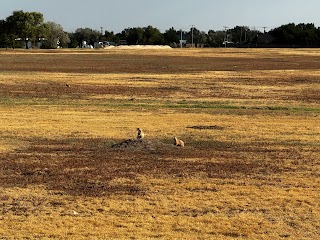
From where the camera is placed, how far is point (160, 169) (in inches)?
619

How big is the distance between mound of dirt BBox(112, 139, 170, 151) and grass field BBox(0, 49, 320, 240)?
3.6 inches

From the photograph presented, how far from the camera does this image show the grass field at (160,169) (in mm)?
11047

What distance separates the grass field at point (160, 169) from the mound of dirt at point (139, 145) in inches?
3.6

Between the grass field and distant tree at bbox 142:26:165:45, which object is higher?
distant tree at bbox 142:26:165:45

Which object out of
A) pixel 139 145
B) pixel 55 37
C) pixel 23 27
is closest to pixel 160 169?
pixel 139 145

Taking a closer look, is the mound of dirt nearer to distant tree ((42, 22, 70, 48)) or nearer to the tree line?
the tree line

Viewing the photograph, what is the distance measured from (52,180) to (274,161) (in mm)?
6102

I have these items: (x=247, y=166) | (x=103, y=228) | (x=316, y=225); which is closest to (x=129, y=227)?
(x=103, y=228)

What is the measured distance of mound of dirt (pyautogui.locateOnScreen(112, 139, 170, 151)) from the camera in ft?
60.2

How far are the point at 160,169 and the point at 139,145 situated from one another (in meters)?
2.89

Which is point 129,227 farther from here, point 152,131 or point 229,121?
point 229,121

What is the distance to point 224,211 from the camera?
11930mm

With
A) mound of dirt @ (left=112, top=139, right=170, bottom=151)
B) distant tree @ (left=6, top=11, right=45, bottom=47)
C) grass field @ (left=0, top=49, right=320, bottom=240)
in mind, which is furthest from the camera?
distant tree @ (left=6, top=11, right=45, bottom=47)

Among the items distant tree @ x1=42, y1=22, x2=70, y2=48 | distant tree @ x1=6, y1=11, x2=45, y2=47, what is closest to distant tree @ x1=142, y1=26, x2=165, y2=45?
distant tree @ x1=42, y1=22, x2=70, y2=48
